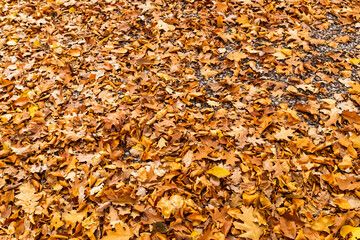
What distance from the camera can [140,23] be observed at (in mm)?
3621

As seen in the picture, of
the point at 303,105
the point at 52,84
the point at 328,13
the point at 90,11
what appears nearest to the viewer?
the point at 303,105

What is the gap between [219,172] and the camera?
7.08 feet

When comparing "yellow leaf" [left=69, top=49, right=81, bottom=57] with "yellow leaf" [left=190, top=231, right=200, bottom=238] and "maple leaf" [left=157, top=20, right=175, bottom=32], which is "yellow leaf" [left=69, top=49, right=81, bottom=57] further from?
"yellow leaf" [left=190, top=231, right=200, bottom=238]

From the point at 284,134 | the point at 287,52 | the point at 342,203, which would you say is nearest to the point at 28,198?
the point at 284,134

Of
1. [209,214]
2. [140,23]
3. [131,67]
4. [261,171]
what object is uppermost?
[140,23]

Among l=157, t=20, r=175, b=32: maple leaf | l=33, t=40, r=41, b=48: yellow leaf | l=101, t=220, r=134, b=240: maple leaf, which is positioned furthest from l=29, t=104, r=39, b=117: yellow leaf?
l=157, t=20, r=175, b=32: maple leaf

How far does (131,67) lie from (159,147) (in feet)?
4.06

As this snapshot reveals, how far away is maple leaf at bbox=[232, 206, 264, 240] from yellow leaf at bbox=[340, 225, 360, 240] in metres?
0.60

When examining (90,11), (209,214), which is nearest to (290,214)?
(209,214)

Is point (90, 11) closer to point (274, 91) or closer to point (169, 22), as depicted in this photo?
point (169, 22)

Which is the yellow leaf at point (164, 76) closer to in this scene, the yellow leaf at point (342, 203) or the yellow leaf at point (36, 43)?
the yellow leaf at point (36, 43)

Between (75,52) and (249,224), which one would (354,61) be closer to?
(249,224)

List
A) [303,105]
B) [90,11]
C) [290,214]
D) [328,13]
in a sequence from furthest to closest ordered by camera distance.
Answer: [90,11] → [328,13] → [303,105] → [290,214]

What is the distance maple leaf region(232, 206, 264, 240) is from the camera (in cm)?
186
